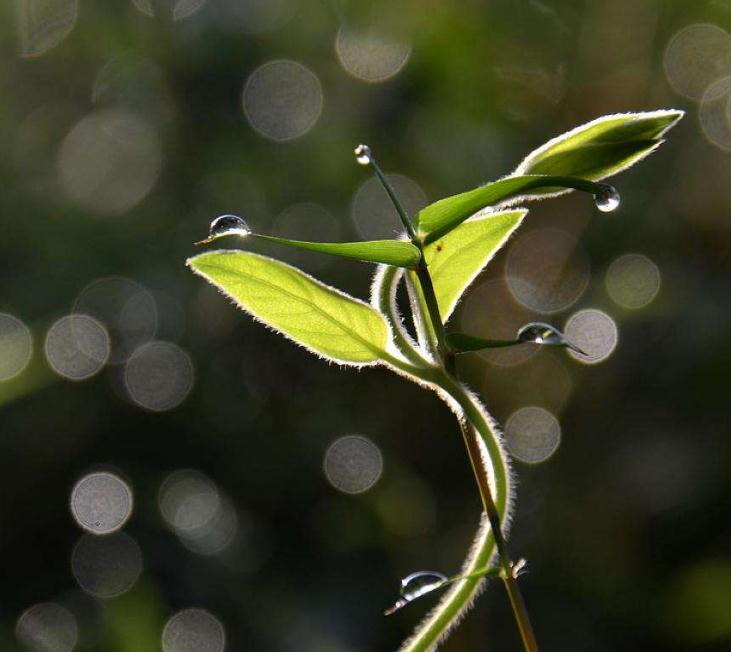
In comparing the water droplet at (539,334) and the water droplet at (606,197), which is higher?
the water droplet at (606,197)

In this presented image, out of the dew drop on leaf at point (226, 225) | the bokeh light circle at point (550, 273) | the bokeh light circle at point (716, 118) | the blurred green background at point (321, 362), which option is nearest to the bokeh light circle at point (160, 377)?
the blurred green background at point (321, 362)

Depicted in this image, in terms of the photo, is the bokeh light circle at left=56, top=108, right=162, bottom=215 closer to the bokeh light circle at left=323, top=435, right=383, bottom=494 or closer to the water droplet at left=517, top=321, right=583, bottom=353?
the bokeh light circle at left=323, top=435, right=383, bottom=494

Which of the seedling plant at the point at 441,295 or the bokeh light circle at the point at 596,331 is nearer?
the seedling plant at the point at 441,295

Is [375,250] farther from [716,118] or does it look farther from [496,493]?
[716,118]

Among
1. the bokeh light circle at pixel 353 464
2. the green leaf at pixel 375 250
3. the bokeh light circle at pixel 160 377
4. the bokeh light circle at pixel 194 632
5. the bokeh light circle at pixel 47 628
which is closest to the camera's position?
the green leaf at pixel 375 250

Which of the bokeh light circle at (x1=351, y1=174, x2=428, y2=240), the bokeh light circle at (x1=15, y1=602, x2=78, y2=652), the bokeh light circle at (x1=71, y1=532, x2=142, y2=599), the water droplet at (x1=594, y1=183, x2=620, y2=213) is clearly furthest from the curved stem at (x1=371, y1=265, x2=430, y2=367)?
the bokeh light circle at (x1=351, y1=174, x2=428, y2=240)

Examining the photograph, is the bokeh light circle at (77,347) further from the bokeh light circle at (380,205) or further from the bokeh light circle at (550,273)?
the bokeh light circle at (550,273)

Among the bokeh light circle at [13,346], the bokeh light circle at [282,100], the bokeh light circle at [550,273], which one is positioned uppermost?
the bokeh light circle at [282,100]
